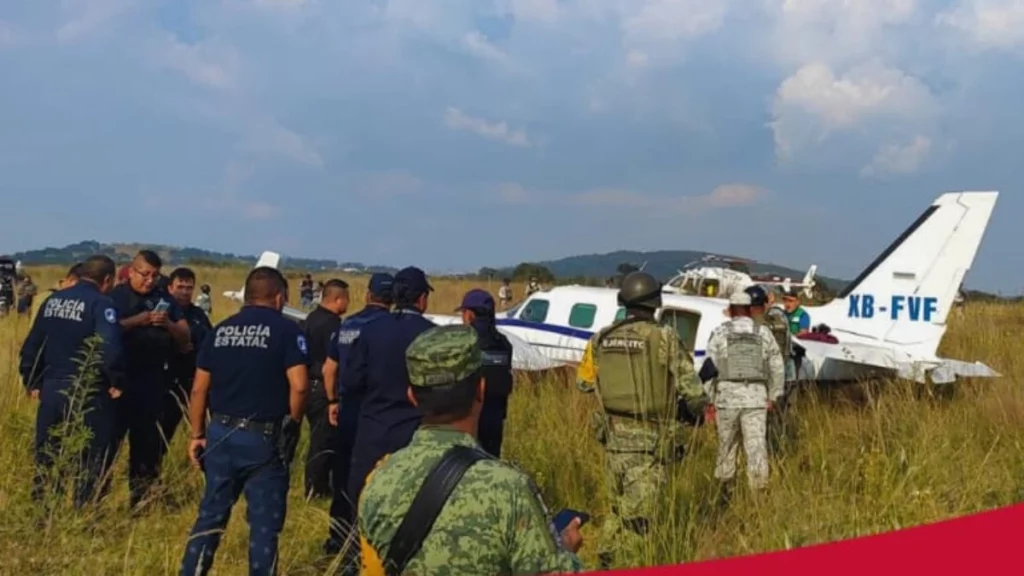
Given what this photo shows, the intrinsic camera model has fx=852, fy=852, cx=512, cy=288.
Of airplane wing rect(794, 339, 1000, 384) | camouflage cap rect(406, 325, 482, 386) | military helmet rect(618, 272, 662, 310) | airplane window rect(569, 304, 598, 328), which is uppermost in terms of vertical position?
military helmet rect(618, 272, 662, 310)

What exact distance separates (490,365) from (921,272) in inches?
308

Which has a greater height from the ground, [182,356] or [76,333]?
[76,333]

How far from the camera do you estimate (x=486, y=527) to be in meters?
2.00

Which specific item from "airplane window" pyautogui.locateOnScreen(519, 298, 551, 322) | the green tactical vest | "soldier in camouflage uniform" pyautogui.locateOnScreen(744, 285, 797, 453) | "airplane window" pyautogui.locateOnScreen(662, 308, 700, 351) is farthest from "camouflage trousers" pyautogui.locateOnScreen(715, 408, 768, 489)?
"airplane window" pyautogui.locateOnScreen(519, 298, 551, 322)

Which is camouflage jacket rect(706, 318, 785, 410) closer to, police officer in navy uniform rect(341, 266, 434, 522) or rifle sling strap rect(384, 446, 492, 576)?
police officer in navy uniform rect(341, 266, 434, 522)

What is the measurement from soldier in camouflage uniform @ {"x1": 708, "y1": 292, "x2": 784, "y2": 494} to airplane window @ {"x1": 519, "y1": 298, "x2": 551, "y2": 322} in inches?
200

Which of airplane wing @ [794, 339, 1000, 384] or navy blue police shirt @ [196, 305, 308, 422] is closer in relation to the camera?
navy blue police shirt @ [196, 305, 308, 422]

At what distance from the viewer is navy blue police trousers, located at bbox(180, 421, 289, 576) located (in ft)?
14.0

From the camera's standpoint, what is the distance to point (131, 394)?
20.2 feet

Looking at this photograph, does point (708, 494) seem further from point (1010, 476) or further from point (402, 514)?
point (402, 514)

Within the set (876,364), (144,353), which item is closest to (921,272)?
(876,364)

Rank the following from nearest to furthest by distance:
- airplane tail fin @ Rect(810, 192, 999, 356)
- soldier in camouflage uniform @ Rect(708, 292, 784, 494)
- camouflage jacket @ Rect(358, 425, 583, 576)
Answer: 1. camouflage jacket @ Rect(358, 425, 583, 576)
2. soldier in camouflage uniform @ Rect(708, 292, 784, 494)
3. airplane tail fin @ Rect(810, 192, 999, 356)

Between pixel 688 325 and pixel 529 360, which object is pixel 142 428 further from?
pixel 688 325

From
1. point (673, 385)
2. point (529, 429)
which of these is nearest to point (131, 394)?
point (529, 429)
